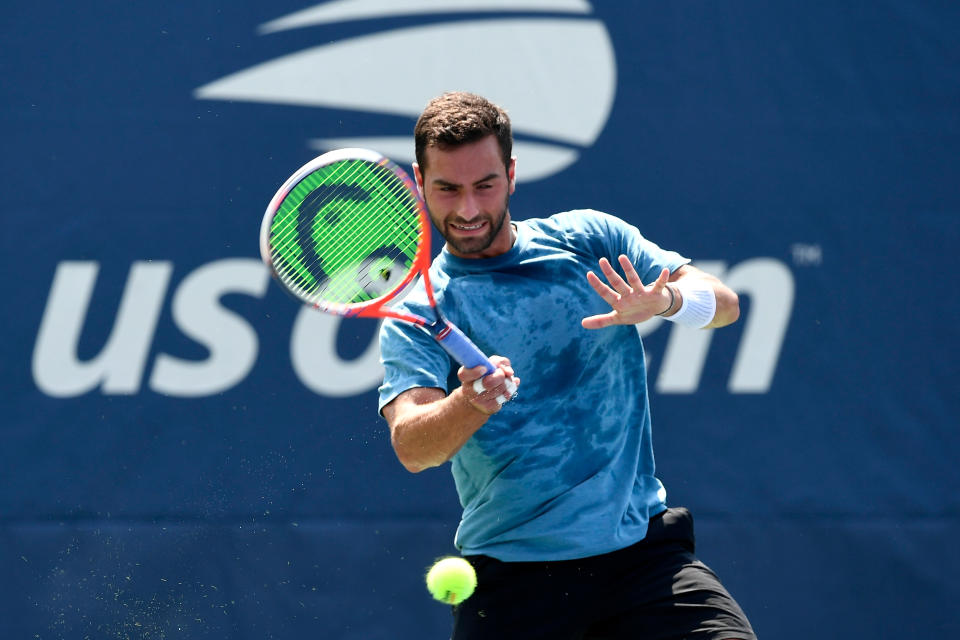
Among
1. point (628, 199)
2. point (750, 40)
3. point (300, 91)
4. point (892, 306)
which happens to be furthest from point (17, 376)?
point (892, 306)

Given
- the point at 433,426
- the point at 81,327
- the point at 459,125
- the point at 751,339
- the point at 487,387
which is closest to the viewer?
the point at 487,387

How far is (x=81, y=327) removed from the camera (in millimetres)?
4262

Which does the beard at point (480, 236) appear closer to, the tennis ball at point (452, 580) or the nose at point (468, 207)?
the nose at point (468, 207)

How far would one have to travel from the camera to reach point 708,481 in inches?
170

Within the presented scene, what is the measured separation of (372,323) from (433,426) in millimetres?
1934

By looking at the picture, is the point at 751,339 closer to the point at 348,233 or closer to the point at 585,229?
the point at 585,229

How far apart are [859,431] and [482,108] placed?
7.74 feet

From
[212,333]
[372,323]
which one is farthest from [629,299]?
[212,333]

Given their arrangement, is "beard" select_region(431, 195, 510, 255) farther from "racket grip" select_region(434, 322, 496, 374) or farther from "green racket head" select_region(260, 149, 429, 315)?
"racket grip" select_region(434, 322, 496, 374)

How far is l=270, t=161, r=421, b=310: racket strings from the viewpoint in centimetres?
267

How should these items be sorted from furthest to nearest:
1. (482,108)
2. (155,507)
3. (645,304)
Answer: (155,507), (482,108), (645,304)

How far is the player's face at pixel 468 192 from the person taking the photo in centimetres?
261

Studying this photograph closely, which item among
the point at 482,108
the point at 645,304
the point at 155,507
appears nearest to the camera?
the point at 645,304

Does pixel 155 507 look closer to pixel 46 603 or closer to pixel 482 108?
pixel 46 603
